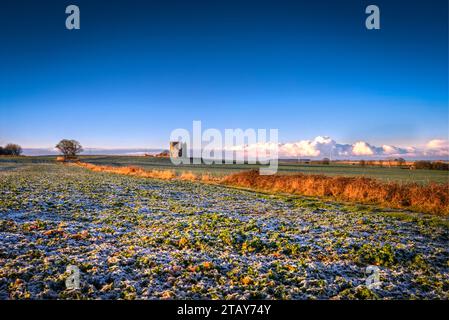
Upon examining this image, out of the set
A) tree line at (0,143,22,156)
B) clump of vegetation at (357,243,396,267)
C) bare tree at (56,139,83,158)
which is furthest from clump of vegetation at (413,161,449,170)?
tree line at (0,143,22,156)

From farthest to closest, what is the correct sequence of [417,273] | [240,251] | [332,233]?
[332,233] < [240,251] < [417,273]

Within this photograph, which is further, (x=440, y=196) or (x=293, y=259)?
(x=440, y=196)

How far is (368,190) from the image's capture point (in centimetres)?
2244

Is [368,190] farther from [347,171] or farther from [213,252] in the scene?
[347,171]

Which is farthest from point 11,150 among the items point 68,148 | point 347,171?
point 347,171

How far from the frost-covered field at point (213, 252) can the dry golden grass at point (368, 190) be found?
352cm

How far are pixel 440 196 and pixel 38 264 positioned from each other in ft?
78.0

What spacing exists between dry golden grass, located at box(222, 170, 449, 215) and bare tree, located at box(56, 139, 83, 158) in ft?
427

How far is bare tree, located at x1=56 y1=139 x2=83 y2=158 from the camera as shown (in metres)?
131

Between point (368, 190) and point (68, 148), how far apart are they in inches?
5658
